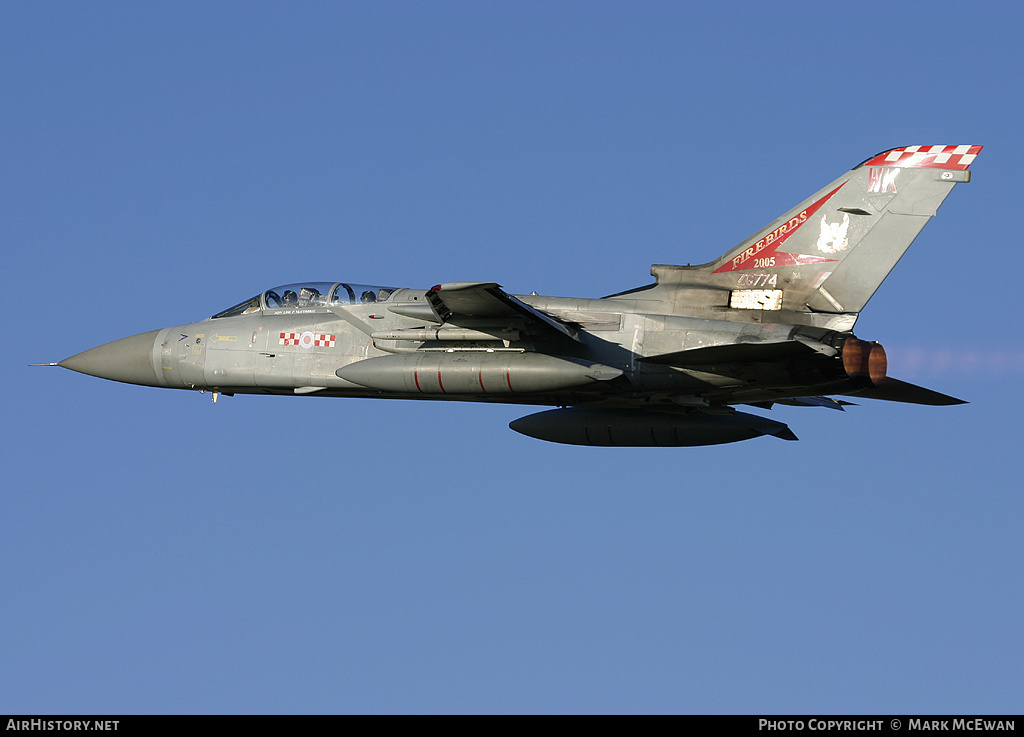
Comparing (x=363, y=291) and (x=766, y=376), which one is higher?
(x=363, y=291)

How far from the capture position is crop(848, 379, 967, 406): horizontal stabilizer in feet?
64.8

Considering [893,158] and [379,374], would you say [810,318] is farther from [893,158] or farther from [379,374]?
[379,374]

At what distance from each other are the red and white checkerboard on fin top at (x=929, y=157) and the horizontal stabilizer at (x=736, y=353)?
3501 millimetres

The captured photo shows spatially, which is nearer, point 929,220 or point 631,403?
point 929,220

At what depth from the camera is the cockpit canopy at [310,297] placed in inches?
826

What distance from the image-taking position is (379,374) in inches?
758

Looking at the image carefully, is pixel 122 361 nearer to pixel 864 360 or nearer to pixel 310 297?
pixel 310 297

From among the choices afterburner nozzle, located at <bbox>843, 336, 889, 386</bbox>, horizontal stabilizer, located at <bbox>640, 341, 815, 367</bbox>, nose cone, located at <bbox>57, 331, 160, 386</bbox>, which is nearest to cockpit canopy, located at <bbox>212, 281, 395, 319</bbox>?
nose cone, located at <bbox>57, 331, 160, 386</bbox>

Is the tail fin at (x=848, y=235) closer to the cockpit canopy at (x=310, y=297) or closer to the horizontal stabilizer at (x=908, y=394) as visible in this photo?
the horizontal stabilizer at (x=908, y=394)

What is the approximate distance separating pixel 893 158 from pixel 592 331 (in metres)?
5.23

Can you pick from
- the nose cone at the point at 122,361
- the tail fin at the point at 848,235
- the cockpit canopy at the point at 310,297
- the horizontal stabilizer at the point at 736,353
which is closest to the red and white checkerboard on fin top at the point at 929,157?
the tail fin at the point at 848,235
